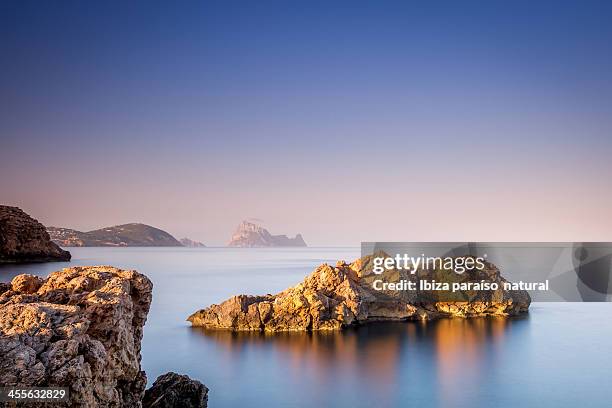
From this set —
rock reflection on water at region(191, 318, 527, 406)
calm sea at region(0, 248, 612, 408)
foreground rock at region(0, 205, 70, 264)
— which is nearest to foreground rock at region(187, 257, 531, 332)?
rock reflection on water at region(191, 318, 527, 406)

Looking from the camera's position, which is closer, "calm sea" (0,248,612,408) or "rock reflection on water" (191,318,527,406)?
"calm sea" (0,248,612,408)

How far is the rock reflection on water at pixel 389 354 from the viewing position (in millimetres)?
19141

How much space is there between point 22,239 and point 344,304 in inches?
2936

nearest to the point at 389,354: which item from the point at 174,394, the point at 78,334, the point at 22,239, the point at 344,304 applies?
the point at 344,304

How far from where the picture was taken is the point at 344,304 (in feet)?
94.9

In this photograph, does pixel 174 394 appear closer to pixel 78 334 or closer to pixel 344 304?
pixel 78 334

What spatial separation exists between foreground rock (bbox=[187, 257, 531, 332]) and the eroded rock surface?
57.9ft

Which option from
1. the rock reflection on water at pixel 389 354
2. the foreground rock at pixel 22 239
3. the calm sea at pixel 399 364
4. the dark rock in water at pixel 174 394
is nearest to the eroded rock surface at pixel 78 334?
the dark rock in water at pixel 174 394

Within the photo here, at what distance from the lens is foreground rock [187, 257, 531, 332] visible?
91.0ft

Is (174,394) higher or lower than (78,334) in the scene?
lower

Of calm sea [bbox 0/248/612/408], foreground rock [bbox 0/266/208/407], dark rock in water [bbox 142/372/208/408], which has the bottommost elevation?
calm sea [bbox 0/248/612/408]

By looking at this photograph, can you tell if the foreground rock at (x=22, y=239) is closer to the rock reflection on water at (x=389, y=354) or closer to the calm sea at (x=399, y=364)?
the calm sea at (x=399, y=364)

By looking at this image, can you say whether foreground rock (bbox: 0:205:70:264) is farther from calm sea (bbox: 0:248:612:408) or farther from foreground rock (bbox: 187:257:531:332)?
foreground rock (bbox: 187:257:531:332)

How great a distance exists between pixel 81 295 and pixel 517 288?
3534cm
